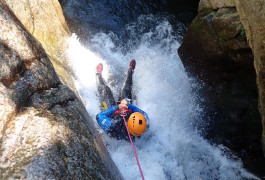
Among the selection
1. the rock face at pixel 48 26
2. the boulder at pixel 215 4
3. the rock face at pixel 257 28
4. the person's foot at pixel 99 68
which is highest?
the rock face at pixel 48 26

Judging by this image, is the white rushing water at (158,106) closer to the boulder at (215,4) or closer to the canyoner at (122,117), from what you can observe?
the canyoner at (122,117)

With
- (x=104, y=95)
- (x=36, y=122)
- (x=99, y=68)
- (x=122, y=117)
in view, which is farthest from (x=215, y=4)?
(x=36, y=122)

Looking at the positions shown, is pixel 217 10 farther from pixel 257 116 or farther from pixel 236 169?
pixel 236 169

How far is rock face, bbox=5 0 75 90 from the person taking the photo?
7.90 metres

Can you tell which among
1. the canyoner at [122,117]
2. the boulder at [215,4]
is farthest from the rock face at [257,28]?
the canyoner at [122,117]

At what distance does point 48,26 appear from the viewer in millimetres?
9062

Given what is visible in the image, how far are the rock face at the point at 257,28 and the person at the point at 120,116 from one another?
3.08m

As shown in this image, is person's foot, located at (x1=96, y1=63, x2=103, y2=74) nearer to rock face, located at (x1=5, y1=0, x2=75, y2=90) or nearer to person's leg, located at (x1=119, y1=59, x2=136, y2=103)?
person's leg, located at (x1=119, y1=59, x2=136, y2=103)

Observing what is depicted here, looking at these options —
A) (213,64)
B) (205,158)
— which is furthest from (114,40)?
(205,158)

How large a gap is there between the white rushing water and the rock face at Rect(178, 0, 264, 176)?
0.63 m

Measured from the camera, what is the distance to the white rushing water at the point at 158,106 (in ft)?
24.2

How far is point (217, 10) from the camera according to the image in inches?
268

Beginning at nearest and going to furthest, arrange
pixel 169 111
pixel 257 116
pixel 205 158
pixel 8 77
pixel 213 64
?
pixel 8 77 → pixel 257 116 → pixel 213 64 → pixel 205 158 → pixel 169 111

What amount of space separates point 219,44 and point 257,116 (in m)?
2.17
